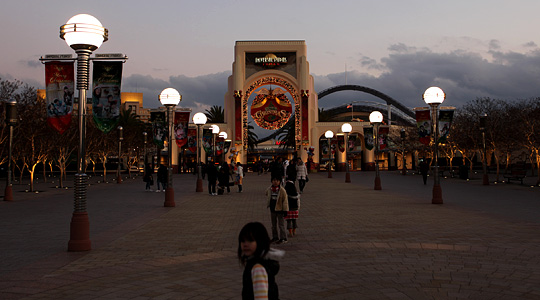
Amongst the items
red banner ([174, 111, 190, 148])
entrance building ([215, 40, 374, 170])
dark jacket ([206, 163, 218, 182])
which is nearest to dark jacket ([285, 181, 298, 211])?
dark jacket ([206, 163, 218, 182])

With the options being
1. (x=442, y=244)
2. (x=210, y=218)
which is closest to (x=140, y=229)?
(x=210, y=218)

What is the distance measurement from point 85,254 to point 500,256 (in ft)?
23.9

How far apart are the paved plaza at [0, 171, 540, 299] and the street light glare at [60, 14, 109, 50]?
4110mm

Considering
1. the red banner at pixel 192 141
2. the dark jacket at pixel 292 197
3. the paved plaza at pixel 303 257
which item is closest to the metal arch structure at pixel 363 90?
the red banner at pixel 192 141

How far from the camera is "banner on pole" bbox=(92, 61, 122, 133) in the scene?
10.5 meters

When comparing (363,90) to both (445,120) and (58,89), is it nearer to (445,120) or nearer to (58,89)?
(445,120)

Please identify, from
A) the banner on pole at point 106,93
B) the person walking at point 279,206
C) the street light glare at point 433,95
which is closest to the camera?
the person walking at point 279,206

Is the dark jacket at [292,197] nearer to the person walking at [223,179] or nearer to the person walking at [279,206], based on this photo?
the person walking at [279,206]

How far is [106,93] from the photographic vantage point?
10.5m

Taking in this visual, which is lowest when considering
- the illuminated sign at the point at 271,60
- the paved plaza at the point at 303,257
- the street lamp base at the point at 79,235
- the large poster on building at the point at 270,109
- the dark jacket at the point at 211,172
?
the paved plaza at the point at 303,257

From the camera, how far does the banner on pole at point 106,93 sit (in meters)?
10.5

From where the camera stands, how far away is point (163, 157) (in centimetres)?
8769

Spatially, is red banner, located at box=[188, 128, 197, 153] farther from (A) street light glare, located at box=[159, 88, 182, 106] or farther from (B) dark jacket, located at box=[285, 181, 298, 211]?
(B) dark jacket, located at box=[285, 181, 298, 211]

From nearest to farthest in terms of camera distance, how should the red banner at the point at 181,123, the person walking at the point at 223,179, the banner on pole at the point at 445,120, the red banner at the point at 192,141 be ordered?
1. the banner on pole at the point at 445,120
2. the person walking at the point at 223,179
3. the red banner at the point at 181,123
4. the red banner at the point at 192,141
